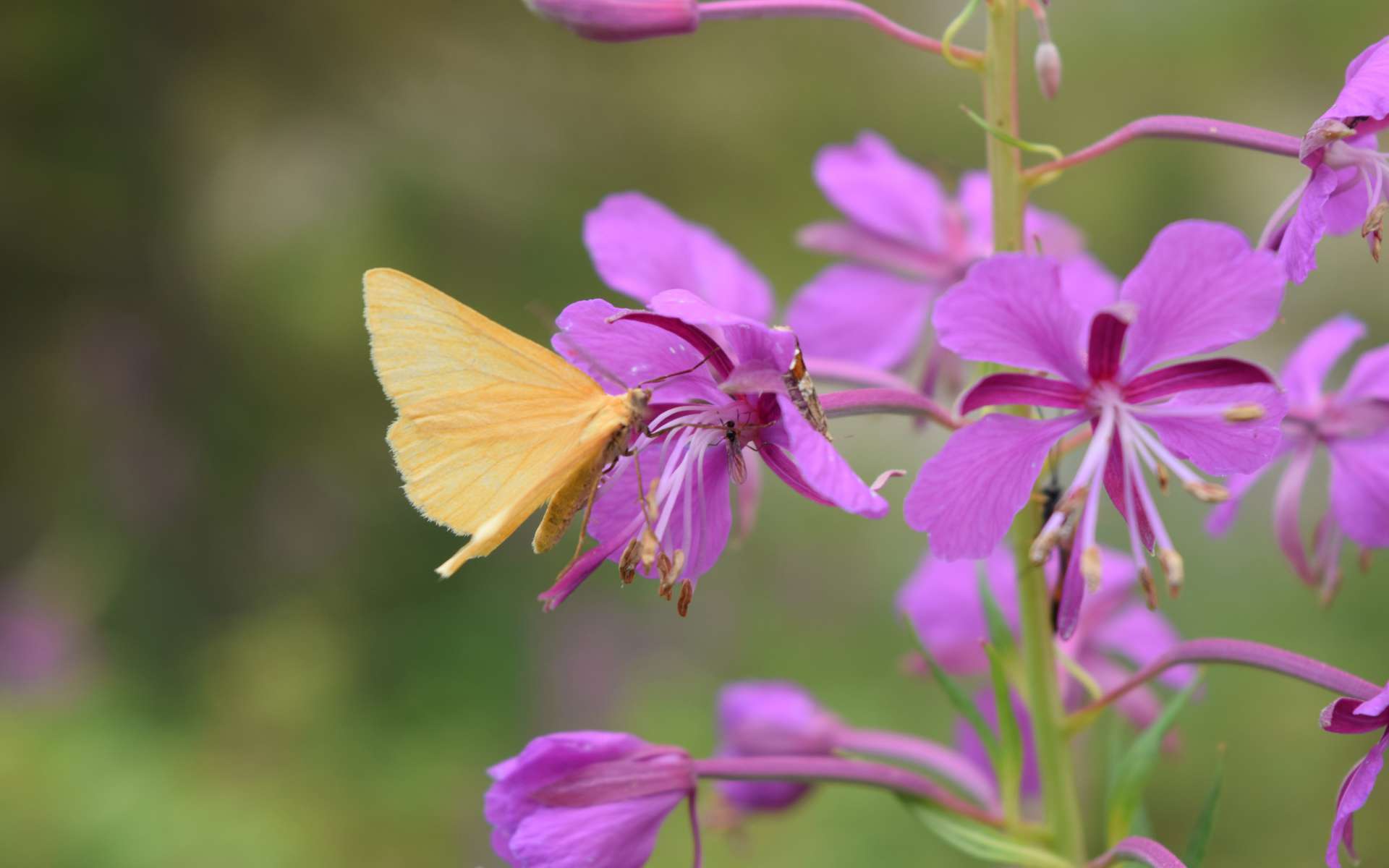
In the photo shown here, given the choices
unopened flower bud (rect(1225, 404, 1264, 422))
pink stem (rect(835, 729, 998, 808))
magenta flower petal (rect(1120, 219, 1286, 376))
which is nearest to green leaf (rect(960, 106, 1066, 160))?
magenta flower petal (rect(1120, 219, 1286, 376))

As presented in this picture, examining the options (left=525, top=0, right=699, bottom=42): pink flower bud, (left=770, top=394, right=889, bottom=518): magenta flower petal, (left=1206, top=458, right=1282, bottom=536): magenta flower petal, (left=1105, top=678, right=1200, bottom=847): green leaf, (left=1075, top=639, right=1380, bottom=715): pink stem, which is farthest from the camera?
(left=1206, top=458, right=1282, bottom=536): magenta flower petal

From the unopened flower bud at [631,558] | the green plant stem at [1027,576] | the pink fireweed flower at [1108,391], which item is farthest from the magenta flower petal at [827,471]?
the green plant stem at [1027,576]

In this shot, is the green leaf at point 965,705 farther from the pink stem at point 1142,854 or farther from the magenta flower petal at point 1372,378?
the magenta flower petal at point 1372,378

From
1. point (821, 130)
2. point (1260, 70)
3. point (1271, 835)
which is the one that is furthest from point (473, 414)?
point (1260, 70)

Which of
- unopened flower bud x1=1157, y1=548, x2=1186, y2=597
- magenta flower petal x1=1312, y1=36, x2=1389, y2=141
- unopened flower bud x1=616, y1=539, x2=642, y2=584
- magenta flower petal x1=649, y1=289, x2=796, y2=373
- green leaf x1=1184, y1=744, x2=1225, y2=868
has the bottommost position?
green leaf x1=1184, y1=744, x2=1225, y2=868

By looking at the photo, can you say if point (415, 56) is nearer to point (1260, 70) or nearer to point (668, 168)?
point (668, 168)

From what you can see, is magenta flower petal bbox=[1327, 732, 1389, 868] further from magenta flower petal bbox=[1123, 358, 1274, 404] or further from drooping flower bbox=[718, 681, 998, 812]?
drooping flower bbox=[718, 681, 998, 812]
